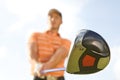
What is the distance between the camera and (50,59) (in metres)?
4.83

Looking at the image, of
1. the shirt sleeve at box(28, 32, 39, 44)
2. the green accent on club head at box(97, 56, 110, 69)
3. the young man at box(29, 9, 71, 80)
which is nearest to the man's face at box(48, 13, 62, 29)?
the young man at box(29, 9, 71, 80)

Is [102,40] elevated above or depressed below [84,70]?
above

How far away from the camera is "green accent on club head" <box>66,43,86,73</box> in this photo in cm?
489

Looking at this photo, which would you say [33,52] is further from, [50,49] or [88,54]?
[88,54]

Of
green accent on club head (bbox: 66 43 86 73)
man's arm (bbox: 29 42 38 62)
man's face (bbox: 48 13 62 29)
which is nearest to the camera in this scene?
man's arm (bbox: 29 42 38 62)

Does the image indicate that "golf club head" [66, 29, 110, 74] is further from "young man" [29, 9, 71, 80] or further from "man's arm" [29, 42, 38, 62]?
"man's arm" [29, 42, 38, 62]

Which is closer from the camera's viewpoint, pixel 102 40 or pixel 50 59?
pixel 50 59

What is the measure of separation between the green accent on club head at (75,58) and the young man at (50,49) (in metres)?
0.14

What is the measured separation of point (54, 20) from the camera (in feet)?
16.7

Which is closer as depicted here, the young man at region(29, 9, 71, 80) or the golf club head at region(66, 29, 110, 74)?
the young man at region(29, 9, 71, 80)

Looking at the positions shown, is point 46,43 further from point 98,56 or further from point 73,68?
point 98,56

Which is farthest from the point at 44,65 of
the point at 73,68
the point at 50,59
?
the point at 73,68

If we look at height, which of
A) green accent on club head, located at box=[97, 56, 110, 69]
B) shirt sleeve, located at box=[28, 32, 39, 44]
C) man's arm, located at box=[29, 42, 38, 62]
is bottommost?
green accent on club head, located at box=[97, 56, 110, 69]

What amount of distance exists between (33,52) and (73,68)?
73cm
